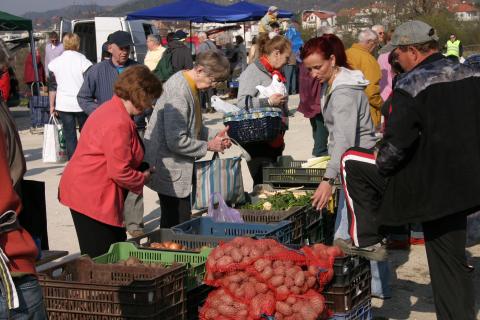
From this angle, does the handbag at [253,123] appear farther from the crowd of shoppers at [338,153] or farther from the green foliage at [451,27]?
the green foliage at [451,27]

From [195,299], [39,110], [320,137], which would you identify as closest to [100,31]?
[39,110]

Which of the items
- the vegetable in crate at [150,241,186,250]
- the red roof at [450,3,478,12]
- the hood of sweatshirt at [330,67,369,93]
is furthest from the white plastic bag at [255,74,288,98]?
the red roof at [450,3,478,12]

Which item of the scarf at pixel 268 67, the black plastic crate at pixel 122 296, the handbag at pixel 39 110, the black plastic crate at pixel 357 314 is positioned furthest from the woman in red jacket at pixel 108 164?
the handbag at pixel 39 110

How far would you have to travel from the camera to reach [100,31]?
22.4 meters

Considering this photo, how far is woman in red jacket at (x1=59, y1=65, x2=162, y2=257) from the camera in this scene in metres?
5.35

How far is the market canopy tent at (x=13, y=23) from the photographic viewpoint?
63.6ft

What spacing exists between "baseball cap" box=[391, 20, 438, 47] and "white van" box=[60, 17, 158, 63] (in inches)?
686

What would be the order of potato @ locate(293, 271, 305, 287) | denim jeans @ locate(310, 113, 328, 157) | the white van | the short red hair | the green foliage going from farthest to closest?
the green foliage < the white van < denim jeans @ locate(310, 113, 328, 157) < the short red hair < potato @ locate(293, 271, 305, 287)

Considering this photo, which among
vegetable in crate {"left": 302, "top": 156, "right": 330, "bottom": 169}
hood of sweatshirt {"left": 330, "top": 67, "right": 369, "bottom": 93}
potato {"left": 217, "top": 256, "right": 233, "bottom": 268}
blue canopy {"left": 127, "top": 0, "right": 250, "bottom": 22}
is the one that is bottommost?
potato {"left": 217, "top": 256, "right": 233, "bottom": 268}

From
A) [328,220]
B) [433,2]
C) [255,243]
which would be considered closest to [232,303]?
[255,243]

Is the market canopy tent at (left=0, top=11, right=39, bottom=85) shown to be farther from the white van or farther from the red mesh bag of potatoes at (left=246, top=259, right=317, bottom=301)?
the red mesh bag of potatoes at (left=246, top=259, right=317, bottom=301)

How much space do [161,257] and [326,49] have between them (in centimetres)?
188

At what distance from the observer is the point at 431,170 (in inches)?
182

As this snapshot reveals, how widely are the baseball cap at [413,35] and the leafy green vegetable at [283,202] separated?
2131 millimetres
